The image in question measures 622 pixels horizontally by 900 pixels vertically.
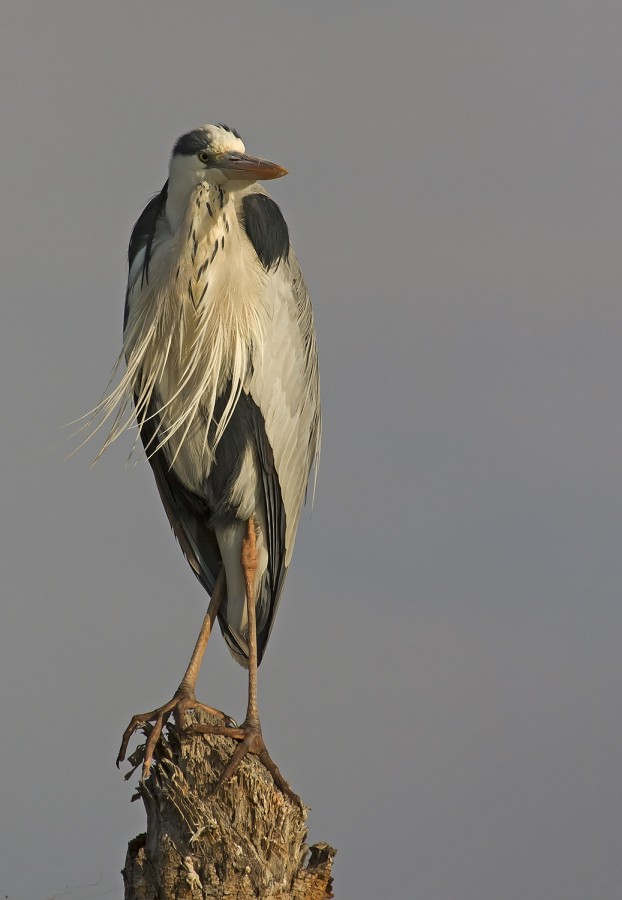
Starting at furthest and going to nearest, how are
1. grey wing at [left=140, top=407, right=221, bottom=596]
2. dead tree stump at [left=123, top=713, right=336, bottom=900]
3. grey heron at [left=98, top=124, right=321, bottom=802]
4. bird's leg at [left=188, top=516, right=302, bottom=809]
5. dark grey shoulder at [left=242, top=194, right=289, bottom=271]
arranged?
grey wing at [left=140, top=407, right=221, bottom=596]
dark grey shoulder at [left=242, top=194, right=289, bottom=271]
grey heron at [left=98, top=124, right=321, bottom=802]
bird's leg at [left=188, top=516, right=302, bottom=809]
dead tree stump at [left=123, top=713, right=336, bottom=900]

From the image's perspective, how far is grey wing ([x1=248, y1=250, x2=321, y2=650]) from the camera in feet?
22.4

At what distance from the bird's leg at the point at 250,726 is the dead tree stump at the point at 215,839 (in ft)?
0.17

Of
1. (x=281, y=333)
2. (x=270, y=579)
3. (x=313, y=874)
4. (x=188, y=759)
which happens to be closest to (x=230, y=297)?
(x=281, y=333)

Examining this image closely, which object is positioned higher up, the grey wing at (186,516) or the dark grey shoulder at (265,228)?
the dark grey shoulder at (265,228)

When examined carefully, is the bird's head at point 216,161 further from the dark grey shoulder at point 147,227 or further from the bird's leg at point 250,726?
the bird's leg at point 250,726

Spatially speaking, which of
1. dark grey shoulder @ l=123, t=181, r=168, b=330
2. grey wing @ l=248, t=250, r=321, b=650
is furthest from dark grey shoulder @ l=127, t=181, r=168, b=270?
grey wing @ l=248, t=250, r=321, b=650

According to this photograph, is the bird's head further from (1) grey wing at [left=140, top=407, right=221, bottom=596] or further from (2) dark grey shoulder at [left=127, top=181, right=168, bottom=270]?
(1) grey wing at [left=140, top=407, right=221, bottom=596]

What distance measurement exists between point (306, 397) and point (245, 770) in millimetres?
2032

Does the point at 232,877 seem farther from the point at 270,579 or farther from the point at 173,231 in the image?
the point at 173,231

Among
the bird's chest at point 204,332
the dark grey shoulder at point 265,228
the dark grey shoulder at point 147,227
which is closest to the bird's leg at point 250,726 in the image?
the bird's chest at point 204,332

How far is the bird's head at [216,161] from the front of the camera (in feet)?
20.6

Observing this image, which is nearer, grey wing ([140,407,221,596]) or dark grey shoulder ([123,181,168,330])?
dark grey shoulder ([123,181,168,330])

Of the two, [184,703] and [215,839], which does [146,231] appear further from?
[215,839]

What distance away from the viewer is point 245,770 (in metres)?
5.89
